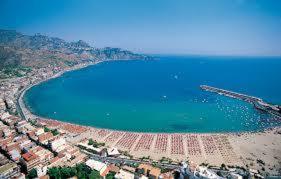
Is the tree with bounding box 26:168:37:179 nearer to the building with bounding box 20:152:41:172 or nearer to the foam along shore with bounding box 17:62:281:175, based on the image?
the building with bounding box 20:152:41:172

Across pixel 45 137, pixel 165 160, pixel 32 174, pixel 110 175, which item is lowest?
pixel 165 160

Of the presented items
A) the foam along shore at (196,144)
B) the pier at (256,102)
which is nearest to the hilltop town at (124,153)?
the foam along shore at (196,144)

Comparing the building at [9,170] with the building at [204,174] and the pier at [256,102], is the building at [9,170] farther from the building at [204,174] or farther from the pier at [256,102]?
the pier at [256,102]

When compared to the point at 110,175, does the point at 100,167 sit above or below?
above

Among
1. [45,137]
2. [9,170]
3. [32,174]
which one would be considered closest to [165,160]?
[32,174]

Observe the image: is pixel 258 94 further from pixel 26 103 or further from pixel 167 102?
pixel 26 103

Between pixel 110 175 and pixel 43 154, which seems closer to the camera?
pixel 110 175

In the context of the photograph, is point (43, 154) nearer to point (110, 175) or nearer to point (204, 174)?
point (110, 175)

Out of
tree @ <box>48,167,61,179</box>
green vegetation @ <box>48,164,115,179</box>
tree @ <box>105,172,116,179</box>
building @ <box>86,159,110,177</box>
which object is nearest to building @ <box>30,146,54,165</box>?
tree @ <box>48,167,61,179</box>

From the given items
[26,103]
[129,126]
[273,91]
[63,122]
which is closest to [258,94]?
[273,91]
